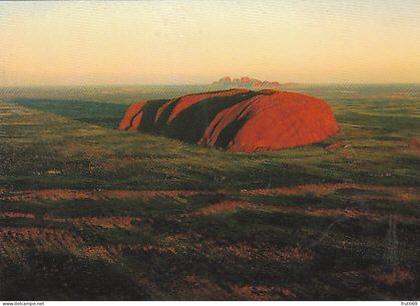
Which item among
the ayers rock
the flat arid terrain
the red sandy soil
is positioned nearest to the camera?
the flat arid terrain

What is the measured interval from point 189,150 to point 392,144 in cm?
1334

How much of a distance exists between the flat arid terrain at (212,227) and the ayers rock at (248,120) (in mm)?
2390

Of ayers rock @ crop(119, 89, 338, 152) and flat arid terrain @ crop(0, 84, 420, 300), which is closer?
flat arid terrain @ crop(0, 84, 420, 300)

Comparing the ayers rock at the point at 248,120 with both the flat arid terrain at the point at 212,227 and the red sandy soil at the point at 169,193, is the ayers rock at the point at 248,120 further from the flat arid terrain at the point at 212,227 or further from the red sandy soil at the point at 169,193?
the red sandy soil at the point at 169,193

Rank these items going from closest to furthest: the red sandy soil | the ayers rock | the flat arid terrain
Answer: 1. the flat arid terrain
2. the red sandy soil
3. the ayers rock

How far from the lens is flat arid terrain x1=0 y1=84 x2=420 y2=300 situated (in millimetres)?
8617

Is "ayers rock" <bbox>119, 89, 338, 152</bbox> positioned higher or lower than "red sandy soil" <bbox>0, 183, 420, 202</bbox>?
higher

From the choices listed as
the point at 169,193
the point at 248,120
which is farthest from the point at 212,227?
the point at 248,120

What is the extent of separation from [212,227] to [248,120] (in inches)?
544

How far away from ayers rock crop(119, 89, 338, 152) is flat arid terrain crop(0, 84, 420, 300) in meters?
2.39

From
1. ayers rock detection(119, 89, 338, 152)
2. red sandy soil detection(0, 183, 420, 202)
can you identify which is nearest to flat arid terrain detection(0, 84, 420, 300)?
red sandy soil detection(0, 183, 420, 202)

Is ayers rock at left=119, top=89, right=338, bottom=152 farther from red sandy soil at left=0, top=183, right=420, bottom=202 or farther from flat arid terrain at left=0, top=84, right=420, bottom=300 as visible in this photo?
red sandy soil at left=0, top=183, right=420, bottom=202

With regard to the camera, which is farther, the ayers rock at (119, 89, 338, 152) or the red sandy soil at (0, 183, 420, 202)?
the ayers rock at (119, 89, 338, 152)

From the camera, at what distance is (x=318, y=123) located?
2752 centimetres
